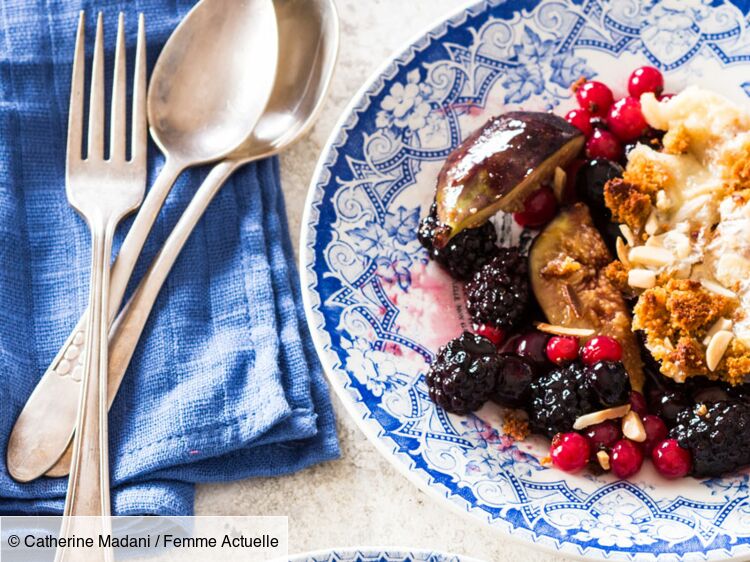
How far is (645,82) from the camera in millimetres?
2094

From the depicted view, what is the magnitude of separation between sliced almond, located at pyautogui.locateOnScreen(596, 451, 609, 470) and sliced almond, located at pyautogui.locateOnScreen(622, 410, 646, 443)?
2.2 inches

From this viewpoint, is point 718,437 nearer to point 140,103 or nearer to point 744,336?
point 744,336

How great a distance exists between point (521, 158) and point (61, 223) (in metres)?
1.03

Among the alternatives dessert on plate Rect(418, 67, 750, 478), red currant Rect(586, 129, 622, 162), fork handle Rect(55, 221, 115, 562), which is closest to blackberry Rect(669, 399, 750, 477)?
dessert on plate Rect(418, 67, 750, 478)

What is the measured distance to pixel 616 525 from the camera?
5.56 ft

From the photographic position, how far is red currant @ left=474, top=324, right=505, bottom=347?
1.89 m

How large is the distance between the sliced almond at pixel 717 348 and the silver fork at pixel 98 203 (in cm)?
114

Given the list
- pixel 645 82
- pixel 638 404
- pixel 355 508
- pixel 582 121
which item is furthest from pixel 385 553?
pixel 645 82

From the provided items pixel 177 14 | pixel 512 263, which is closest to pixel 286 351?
pixel 512 263

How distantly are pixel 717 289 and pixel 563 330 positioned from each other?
0.30 m

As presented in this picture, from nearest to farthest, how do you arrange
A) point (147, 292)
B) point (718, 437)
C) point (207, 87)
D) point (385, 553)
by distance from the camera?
1. point (385, 553)
2. point (718, 437)
3. point (147, 292)
4. point (207, 87)

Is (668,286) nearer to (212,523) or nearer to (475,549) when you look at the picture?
(475,549)

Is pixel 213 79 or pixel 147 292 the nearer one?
pixel 147 292

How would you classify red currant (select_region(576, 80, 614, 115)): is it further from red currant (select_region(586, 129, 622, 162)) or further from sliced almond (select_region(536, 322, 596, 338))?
sliced almond (select_region(536, 322, 596, 338))
